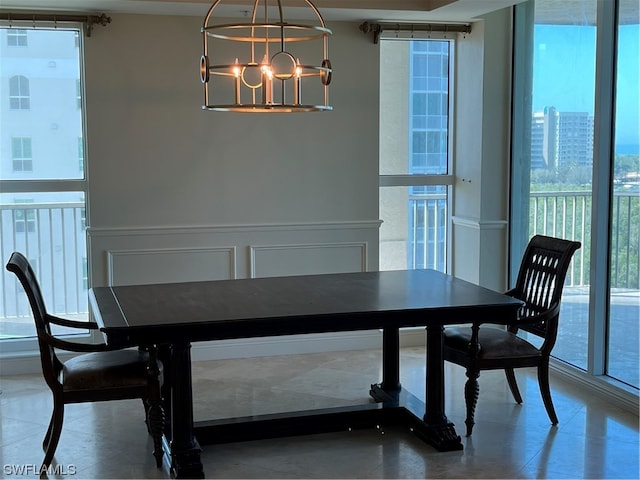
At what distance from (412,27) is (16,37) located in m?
2.55

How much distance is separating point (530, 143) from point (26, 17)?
10.7ft

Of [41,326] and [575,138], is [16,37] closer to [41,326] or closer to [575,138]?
[41,326]

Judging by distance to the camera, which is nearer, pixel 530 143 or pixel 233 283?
pixel 233 283

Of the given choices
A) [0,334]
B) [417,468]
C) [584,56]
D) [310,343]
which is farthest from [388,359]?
[0,334]

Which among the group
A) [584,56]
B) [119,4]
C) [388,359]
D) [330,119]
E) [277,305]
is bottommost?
[388,359]

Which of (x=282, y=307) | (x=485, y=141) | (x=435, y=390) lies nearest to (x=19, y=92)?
(x=282, y=307)

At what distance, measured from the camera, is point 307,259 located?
214 inches

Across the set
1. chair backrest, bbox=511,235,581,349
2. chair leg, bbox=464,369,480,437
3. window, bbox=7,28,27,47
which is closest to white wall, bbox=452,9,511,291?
chair backrest, bbox=511,235,581,349

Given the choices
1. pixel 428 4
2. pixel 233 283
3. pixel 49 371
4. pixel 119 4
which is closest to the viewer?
pixel 49 371

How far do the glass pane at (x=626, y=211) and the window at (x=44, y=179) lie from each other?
3.21m

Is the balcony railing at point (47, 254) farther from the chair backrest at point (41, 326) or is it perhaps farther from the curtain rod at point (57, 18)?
the chair backrest at point (41, 326)

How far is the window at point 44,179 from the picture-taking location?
4.95m

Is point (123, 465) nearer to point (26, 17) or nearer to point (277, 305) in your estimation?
point (277, 305)

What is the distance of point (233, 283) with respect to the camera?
4.16m
